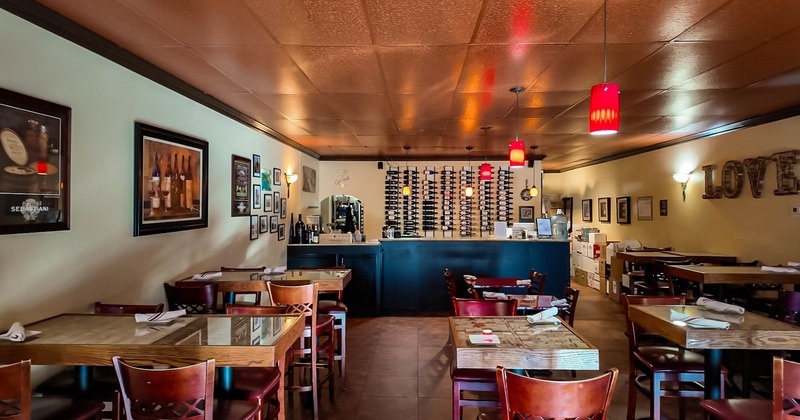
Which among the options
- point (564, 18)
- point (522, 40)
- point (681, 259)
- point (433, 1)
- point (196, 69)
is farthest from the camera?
point (681, 259)

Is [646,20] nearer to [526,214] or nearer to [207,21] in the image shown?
[207,21]

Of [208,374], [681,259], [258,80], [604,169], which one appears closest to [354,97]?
[258,80]

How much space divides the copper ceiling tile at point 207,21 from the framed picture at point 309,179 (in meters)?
5.65

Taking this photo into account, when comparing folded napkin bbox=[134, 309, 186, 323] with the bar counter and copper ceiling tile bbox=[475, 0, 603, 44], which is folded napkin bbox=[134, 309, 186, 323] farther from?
the bar counter

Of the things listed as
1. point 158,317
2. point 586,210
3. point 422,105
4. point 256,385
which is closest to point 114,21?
point 158,317

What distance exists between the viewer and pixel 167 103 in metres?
4.01

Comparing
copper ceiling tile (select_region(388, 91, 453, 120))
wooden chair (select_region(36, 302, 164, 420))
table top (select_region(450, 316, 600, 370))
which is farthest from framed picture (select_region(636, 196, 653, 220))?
wooden chair (select_region(36, 302, 164, 420))

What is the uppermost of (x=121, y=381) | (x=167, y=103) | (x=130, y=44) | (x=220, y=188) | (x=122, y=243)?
(x=130, y=44)

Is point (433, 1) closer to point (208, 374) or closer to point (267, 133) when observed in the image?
point (208, 374)

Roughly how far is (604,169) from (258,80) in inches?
372

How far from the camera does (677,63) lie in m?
3.82

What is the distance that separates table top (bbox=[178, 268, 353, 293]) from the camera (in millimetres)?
3986

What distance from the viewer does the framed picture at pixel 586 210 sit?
11750mm

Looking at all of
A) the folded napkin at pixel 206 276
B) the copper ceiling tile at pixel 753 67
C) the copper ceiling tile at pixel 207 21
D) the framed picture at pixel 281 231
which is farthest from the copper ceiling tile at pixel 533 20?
the framed picture at pixel 281 231
